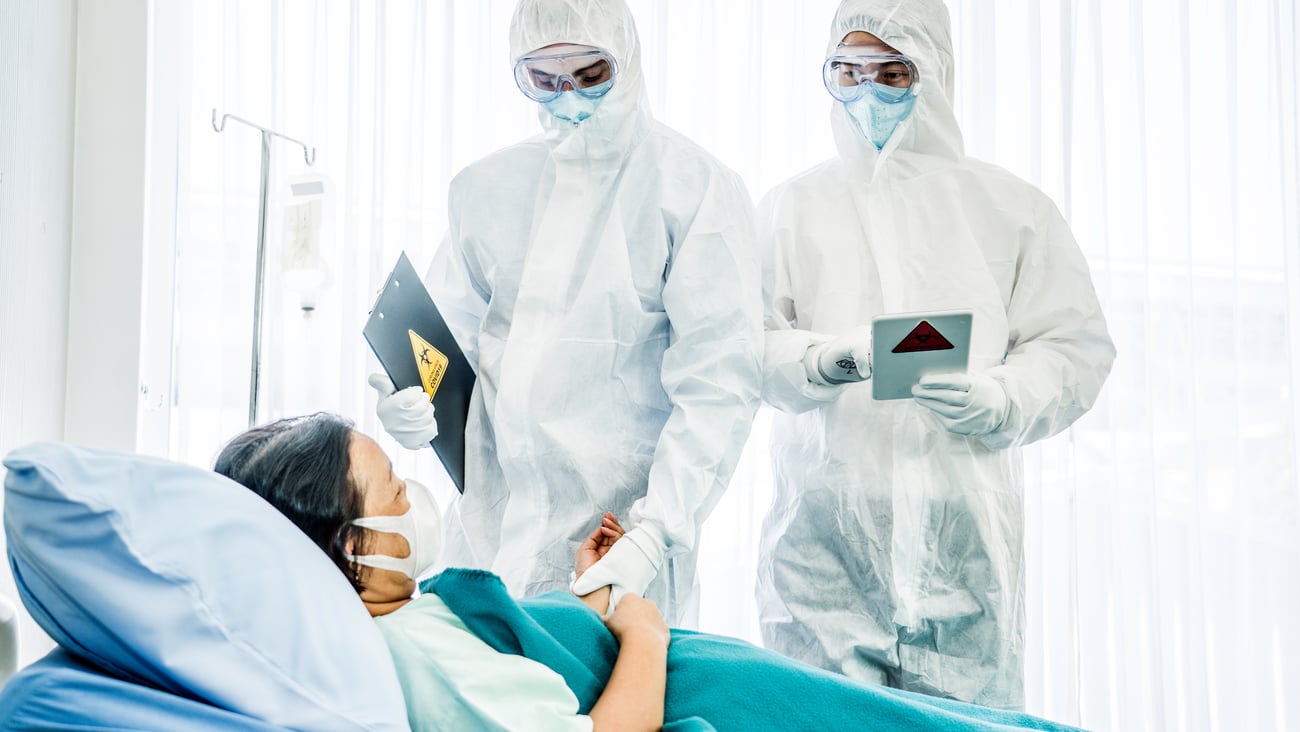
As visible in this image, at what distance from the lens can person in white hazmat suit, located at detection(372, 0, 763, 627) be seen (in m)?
1.48

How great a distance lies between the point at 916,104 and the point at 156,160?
1.64m

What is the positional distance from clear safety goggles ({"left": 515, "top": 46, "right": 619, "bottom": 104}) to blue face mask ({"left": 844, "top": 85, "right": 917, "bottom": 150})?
43cm

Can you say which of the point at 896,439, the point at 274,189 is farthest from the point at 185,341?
the point at 896,439

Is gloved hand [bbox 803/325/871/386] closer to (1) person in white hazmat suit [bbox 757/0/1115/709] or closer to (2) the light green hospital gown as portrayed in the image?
(1) person in white hazmat suit [bbox 757/0/1115/709]

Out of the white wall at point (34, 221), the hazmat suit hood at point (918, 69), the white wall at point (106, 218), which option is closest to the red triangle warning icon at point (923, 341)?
the hazmat suit hood at point (918, 69)

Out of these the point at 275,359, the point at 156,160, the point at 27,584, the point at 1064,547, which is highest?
the point at 156,160

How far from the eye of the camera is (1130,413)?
220 cm

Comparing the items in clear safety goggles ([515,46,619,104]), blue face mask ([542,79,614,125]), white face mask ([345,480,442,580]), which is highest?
clear safety goggles ([515,46,619,104])

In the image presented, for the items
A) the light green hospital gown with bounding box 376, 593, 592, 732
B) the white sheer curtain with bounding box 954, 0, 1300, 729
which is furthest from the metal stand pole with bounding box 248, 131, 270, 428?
the white sheer curtain with bounding box 954, 0, 1300, 729

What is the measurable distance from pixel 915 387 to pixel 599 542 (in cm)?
52

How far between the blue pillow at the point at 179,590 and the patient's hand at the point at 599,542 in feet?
1.85

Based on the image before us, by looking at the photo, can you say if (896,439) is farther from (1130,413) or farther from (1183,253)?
(1183,253)

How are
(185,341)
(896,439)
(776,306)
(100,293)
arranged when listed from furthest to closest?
1. (185,341)
2. (100,293)
3. (776,306)
4. (896,439)

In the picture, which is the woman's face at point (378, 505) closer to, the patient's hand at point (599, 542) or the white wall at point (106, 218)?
the patient's hand at point (599, 542)
